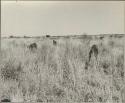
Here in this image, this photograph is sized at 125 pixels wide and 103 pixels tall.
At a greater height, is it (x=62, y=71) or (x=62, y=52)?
(x=62, y=52)

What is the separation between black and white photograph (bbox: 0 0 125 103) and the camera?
6.57 ft

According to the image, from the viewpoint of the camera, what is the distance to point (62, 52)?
6.78 ft

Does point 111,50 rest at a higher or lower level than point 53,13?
lower

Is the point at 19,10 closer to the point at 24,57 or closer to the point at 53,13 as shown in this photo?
the point at 53,13

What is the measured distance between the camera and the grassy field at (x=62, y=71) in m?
1.99

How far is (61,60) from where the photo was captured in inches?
81.3

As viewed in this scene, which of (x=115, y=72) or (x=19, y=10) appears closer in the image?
(x=115, y=72)

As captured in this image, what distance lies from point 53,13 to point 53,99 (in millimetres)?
900

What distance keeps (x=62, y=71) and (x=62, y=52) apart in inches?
7.8

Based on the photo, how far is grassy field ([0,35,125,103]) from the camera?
6.54 ft

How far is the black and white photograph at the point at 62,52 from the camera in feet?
6.57

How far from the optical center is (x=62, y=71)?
2.04 m

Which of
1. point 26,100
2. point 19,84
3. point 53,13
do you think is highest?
point 53,13

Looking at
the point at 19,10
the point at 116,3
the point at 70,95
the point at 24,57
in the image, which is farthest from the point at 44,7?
the point at 70,95
